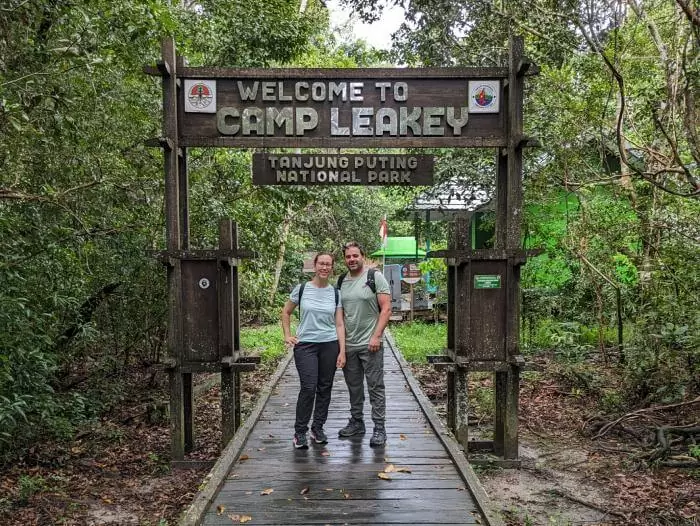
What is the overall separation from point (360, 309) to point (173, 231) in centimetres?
211

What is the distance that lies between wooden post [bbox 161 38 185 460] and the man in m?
1.78

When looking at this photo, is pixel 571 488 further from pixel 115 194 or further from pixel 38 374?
pixel 115 194

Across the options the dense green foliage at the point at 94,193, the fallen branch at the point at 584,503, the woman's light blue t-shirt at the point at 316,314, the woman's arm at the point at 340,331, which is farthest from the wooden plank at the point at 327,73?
the fallen branch at the point at 584,503

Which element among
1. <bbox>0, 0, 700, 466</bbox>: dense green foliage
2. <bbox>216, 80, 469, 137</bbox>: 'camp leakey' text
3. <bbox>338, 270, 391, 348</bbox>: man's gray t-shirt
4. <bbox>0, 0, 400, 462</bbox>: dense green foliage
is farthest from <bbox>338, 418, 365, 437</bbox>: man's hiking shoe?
<bbox>0, 0, 400, 462</bbox>: dense green foliage

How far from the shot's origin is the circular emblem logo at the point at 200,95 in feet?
20.6

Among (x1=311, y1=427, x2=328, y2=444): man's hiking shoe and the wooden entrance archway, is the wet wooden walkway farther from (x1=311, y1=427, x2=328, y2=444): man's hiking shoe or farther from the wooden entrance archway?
the wooden entrance archway

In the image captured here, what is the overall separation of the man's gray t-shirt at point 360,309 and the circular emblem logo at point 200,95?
241 centimetres

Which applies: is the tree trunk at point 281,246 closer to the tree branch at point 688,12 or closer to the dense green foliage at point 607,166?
the dense green foliage at point 607,166

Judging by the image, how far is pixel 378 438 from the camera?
588cm

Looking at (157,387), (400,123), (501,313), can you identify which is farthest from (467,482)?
(157,387)

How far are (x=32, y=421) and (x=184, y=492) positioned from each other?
87.3 inches

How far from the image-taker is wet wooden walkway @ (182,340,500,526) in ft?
14.2

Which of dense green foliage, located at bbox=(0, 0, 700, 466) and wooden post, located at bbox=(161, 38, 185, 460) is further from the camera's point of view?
dense green foliage, located at bbox=(0, 0, 700, 466)

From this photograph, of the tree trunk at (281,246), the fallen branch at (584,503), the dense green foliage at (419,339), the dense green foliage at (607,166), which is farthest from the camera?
the tree trunk at (281,246)
